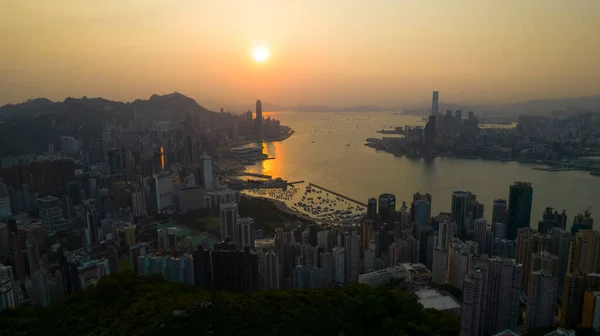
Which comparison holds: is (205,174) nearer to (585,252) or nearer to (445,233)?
(445,233)

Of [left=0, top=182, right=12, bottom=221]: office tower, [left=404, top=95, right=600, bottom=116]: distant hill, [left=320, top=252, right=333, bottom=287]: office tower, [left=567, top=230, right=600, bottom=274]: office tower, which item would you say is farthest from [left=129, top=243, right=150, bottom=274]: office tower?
[left=404, top=95, right=600, bottom=116]: distant hill

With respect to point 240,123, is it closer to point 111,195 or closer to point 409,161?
point 409,161

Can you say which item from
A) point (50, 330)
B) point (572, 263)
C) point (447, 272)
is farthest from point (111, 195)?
point (572, 263)

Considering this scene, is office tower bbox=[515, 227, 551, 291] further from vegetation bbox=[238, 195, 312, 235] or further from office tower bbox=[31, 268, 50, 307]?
office tower bbox=[31, 268, 50, 307]

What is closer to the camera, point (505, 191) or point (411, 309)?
point (411, 309)

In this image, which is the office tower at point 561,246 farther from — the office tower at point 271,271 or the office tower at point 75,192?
the office tower at point 75,192

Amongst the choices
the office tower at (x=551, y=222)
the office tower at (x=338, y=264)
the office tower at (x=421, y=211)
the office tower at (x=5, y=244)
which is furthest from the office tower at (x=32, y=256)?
the office tower at (x=551, y=222)

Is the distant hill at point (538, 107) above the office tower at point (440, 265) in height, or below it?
above
